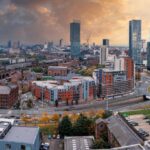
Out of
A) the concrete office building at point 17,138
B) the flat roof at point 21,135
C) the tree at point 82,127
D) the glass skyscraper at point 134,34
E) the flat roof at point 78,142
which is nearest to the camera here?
the concrete office building at point 17,138

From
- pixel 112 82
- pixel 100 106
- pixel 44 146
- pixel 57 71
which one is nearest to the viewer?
pixel 44 146

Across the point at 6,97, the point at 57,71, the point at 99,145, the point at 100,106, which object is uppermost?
the point at 57,71

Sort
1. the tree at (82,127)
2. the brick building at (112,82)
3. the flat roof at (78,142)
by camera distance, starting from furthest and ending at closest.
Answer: the brick building at (112,82) < the tree at (82,127) < the flat roof at (78,142)

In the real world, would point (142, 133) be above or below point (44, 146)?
above

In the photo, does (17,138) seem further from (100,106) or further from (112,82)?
(112,82)

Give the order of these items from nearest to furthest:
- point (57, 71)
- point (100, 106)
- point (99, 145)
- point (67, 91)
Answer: point (99, 145) → point (100, 106) → point (67, 91) → point (57, 71)

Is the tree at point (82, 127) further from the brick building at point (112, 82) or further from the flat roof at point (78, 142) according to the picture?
the brick building at point (112, 82)

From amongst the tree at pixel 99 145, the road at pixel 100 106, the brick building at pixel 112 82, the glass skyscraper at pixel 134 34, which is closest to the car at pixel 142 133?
the tree at pixel 99 145

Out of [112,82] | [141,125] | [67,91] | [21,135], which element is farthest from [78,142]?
[112,82]
